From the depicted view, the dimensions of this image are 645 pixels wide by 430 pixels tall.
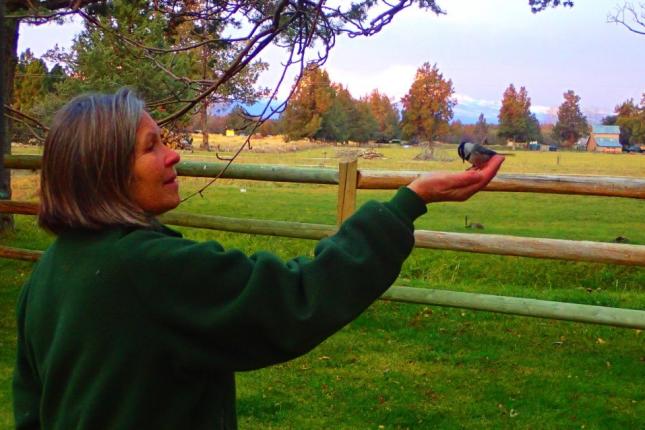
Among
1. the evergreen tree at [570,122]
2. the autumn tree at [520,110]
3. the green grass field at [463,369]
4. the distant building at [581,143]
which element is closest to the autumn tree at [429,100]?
the autumn tree at [520,110]

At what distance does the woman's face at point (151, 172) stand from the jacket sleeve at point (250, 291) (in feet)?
0.30

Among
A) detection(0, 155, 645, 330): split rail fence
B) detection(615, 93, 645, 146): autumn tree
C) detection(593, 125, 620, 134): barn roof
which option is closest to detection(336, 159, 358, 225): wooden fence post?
detection(0, 155, 645, 330): split rail fence

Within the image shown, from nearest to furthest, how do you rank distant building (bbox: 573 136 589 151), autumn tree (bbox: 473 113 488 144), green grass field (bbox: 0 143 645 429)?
1. autumn tree (bbox: 473 113 488 144)
2. green grass field (bbox: 0 143 645 429)
3. distant building (bbox: 573 136 589 151)

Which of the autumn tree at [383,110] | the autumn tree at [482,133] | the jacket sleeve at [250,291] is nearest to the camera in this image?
the jacket sleeve at [250,291]

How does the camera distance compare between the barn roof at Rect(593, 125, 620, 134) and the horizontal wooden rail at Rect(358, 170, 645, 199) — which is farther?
the barn roof at Rect(593, 125, 620, 134)

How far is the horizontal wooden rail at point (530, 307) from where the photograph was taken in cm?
432

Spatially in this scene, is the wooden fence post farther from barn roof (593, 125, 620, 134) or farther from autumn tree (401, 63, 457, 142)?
barn roof (593, 125, 620, 134)

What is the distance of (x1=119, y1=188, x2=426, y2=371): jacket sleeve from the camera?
124cm

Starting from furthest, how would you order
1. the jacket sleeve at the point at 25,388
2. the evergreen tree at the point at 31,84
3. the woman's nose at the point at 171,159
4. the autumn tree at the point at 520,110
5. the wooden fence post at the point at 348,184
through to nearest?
the autumn tree at the point at 520,110
the evergreen tree at the point at 31,84
the wooden fence post at the point at 348,184
the jacket sleeve at the point at 25,388
the woman's nose at the point at 171,159

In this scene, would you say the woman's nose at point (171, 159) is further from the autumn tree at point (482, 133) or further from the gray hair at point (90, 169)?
the autumn tree at point (482, 133)

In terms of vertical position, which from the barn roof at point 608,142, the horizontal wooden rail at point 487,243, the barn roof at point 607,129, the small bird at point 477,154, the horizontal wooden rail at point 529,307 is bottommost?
the horizontal wooden rail at point 529,307

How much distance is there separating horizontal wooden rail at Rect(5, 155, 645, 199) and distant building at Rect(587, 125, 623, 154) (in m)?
71.6

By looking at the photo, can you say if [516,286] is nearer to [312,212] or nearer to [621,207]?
[312,212]

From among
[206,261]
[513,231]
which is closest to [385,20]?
[206,261]
